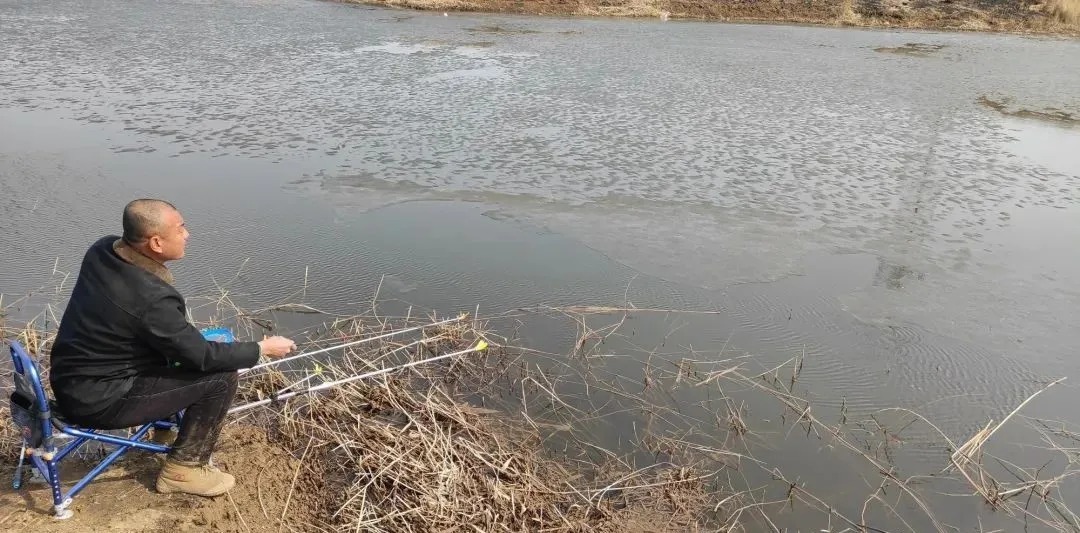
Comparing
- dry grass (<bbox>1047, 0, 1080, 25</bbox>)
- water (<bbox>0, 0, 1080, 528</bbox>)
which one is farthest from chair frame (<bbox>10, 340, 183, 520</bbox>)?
dry grass (<bbox>1047, 0, 1080, 25</bbox>)

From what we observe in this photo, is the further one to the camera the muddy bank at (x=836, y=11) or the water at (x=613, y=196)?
the muddy bank at (x=836, y=11)

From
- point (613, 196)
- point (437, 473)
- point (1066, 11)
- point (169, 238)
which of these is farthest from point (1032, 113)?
point (1066, 11)

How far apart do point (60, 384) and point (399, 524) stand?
1.35m

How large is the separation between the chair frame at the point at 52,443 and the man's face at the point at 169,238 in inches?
21.8

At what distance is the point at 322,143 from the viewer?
886cm

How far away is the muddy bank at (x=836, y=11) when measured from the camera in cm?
2311

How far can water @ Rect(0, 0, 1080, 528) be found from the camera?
5.30 m

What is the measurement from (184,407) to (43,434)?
0.46 metres

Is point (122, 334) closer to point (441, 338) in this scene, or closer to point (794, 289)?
point (441, 338)

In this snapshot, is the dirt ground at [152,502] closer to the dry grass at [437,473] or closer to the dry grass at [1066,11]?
the dry grass at [437,473]

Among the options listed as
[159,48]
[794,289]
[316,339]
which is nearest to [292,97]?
[159,48]

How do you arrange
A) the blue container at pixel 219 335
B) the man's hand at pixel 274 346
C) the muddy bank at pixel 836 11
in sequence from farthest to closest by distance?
the muddy bank at pixel 836 11 < the blue container at pixel 219 335 < the man's hand at pixel 274 346

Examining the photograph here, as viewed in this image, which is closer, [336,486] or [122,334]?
[122,334]

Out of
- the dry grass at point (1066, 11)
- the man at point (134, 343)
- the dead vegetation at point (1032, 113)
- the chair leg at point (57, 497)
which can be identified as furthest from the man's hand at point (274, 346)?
the dry grass at point (1066, 11)
